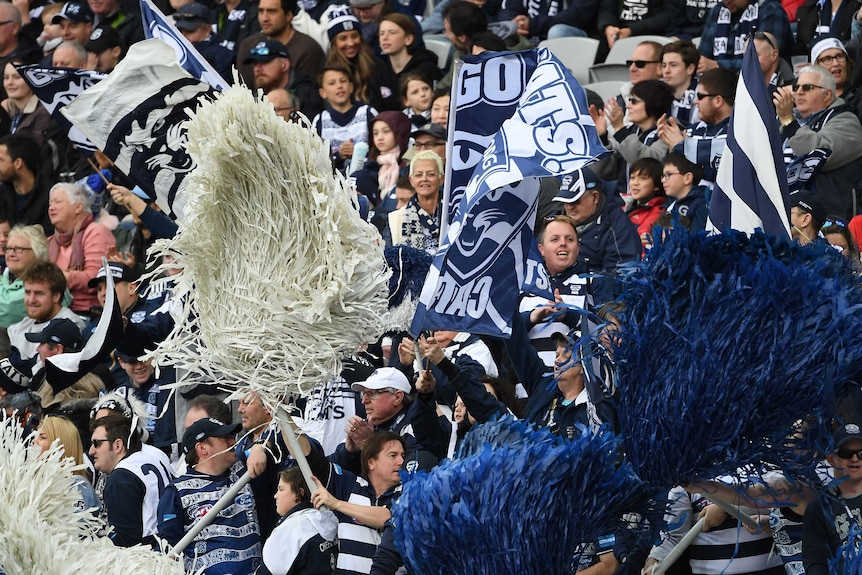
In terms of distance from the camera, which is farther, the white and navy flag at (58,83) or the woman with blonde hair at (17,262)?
the woman with blonde hair at (17,262)

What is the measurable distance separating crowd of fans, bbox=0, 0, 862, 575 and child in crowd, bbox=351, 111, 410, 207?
0.02 meters

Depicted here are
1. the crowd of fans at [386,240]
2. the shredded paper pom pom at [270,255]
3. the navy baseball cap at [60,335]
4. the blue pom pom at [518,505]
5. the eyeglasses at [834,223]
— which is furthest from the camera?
the navy baseball cap at [60,335]

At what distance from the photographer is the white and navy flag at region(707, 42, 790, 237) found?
5375mm

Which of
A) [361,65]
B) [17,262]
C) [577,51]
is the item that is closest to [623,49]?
[577,51]

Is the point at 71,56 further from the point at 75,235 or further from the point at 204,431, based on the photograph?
the point at 204,431

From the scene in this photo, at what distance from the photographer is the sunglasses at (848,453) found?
5.14m

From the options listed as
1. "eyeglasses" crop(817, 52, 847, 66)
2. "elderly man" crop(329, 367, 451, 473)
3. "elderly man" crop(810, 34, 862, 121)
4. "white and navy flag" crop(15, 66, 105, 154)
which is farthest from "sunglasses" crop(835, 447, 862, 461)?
"eyeglasses" crop(817, 52, 847, 66)

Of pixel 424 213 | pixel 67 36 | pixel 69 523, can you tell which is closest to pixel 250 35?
pixel 67 36

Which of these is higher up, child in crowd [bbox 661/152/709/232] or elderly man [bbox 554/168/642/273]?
child in crowd [bbox 661/152/709/232]

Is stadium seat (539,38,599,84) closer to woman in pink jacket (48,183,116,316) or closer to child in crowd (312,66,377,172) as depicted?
child in crowd (312,66,377,172)

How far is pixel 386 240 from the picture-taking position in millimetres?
8438

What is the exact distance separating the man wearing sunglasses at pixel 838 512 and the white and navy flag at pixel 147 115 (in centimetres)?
320

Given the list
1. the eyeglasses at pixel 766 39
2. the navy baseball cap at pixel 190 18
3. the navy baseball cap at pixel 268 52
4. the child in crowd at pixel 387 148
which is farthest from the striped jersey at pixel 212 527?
the navy baseball cap at pixel 190 18

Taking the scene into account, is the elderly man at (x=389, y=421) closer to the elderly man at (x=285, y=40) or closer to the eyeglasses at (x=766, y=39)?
the eyeglasses at (x=766, y=39)
